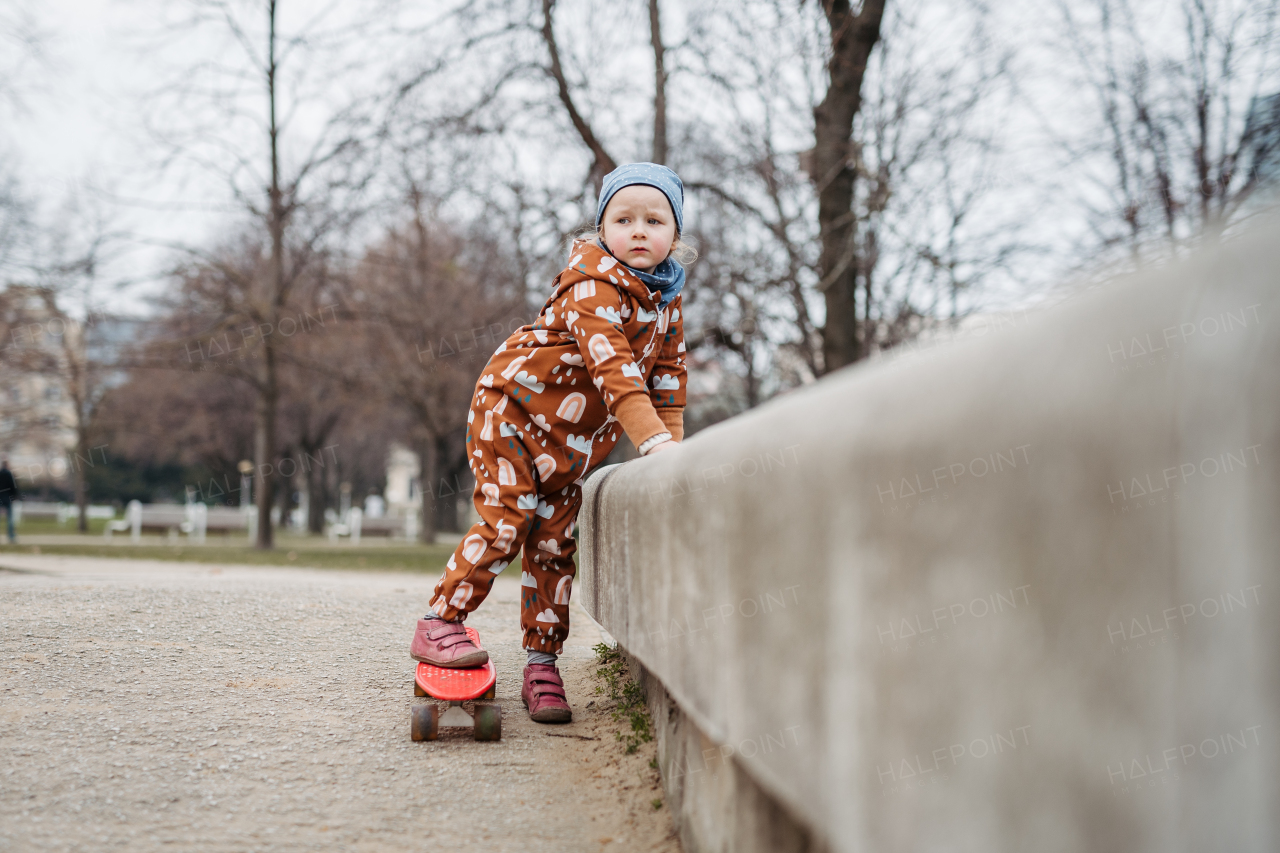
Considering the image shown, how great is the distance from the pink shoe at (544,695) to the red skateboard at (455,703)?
5.7 inches

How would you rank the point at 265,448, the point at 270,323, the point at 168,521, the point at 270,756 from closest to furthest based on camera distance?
the point at 270,756
the point at 270,323
the point at 265,448
the point at 168,521

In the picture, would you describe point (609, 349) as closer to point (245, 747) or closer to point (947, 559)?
point (245, 747)

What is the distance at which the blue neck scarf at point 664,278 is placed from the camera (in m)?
2.63

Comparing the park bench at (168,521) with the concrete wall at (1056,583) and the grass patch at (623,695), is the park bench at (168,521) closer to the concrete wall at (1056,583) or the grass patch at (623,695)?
the grass patch at (623,695)

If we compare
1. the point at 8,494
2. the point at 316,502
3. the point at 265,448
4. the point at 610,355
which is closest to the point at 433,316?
the point at 265,448

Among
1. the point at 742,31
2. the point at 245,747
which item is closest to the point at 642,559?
the point at 245,747

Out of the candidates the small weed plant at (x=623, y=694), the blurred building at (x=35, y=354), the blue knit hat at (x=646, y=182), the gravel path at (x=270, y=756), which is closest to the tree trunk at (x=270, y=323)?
the blurred building at (x=35, y=354)

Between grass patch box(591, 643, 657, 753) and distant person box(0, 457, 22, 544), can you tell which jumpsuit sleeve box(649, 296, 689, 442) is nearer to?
grass patch box(591, 643, 657, 753)

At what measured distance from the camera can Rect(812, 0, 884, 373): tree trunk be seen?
27.9 feet

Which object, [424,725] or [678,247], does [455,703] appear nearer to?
[424,725]

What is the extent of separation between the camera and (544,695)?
264 cm

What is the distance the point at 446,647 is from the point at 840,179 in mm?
7666

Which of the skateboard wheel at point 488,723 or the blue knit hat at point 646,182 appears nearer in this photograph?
the skateboard wheel at point 488,723

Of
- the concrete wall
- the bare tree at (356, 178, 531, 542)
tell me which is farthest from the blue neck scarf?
the bare tree at (356, 178, 531, 542)
